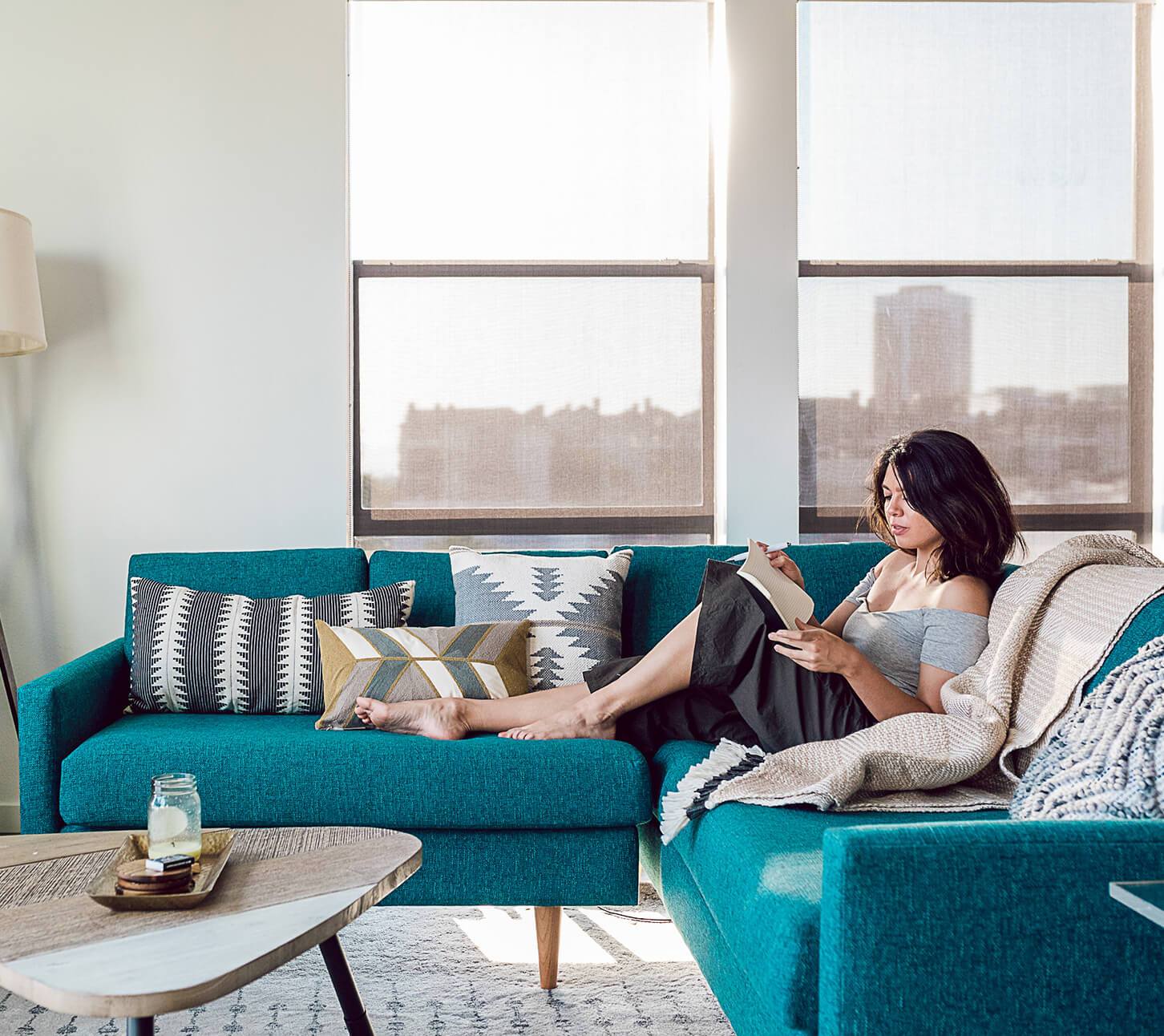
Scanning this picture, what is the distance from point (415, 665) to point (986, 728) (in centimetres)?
126

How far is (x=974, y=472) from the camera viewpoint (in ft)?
7.52

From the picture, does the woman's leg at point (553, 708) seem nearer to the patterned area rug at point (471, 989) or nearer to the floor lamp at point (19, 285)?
the patterned area rug at point (471, 989)

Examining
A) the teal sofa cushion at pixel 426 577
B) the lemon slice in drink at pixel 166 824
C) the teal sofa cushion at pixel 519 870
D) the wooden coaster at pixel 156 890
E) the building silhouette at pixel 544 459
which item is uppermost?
the building silhouette at pixel 544 459

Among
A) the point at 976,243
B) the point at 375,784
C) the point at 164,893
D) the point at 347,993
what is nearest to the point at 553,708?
the point at 375,784

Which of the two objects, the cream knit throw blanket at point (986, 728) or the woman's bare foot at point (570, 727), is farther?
the woman's bare foot at point (570, 727)

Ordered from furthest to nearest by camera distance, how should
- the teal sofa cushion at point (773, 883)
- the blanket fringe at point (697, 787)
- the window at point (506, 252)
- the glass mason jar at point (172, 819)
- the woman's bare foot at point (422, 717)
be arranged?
1. the window at point (506, 252)
2. the woman's bare foot at point (422, 717)
3. the blanket fringe at point (697, 787)
4. the glass mason jar at point (172, 819)
5. the teal sofa cushion at point (773, 883)

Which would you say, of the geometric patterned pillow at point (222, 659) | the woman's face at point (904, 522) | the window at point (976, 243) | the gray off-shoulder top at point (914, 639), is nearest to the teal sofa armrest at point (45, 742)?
the geometric patterned pillow at point (222, 659)

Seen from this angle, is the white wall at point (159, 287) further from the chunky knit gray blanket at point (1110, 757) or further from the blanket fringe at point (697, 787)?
the chunky knit gray blanket at point (1110, 757)

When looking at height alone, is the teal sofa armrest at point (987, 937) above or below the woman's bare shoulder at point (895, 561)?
below

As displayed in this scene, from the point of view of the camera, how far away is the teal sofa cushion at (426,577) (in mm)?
2812

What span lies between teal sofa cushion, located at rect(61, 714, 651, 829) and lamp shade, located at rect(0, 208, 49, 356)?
48.1 inches

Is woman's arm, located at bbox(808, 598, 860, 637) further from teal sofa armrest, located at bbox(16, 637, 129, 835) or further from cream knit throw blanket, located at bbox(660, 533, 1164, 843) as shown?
teal sofa armrest, located at bbox(16, 637, 129, 835)

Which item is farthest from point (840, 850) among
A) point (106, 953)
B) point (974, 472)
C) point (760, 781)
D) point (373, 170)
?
point (373, 170)

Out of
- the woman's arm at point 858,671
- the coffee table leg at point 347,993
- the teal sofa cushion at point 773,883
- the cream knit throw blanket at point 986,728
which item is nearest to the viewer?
the teal sofa cushion at point 773,883
